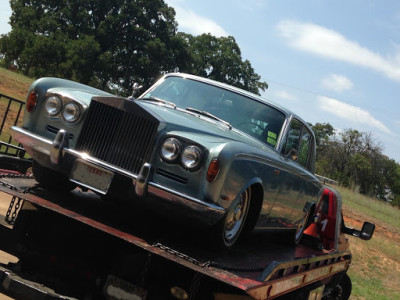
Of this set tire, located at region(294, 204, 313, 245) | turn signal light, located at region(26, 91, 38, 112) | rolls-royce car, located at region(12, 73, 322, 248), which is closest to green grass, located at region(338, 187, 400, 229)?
tire, located at region(294, 204, 313, 245)

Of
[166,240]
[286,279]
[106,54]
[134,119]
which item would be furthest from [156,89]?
[106,54]

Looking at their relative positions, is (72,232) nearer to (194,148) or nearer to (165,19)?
(194,148)

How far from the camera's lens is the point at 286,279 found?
413 cm

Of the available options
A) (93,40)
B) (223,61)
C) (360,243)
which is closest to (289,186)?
(360,243)

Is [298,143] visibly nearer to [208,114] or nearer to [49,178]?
[208,114]

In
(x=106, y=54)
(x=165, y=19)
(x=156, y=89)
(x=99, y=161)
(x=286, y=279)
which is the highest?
(x=165, y=19)

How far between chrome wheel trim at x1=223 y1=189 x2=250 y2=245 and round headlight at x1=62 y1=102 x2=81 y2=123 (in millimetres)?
1420

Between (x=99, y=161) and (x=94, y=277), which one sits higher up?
(x=99, y=161)

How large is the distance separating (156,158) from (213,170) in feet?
1.42

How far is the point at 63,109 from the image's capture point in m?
4.10

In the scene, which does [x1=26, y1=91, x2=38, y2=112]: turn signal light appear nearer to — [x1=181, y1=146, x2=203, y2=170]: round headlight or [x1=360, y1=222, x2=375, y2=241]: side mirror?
[x1=181, y1=146, x2=203, y2=170]: round headlight

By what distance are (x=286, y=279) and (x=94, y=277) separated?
5.01ft

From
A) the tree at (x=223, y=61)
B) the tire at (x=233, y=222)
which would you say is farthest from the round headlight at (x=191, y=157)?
the tree at (x=223, y=61)

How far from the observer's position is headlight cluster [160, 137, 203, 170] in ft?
12.0
